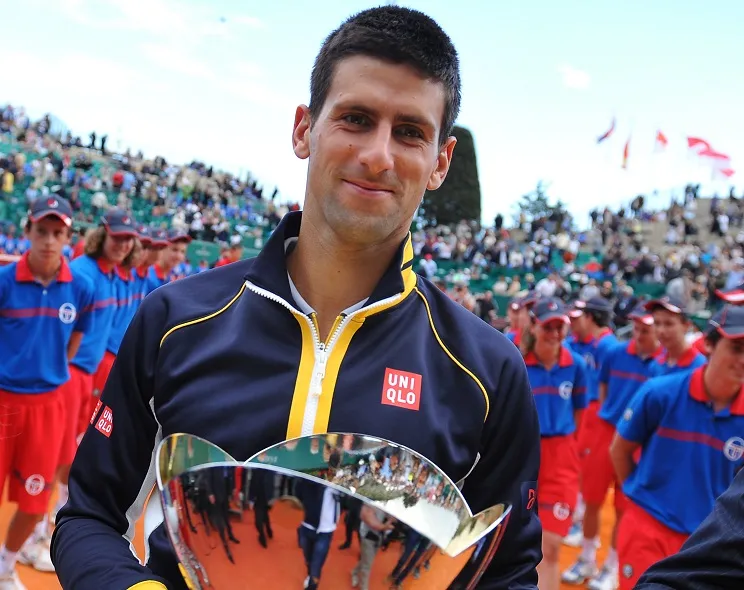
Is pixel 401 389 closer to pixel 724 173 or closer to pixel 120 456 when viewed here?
pixel 120 456

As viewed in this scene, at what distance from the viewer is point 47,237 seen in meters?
4.54

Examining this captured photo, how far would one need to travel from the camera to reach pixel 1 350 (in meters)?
4.54

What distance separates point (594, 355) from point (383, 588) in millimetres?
6902

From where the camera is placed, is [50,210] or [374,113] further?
[50,210]

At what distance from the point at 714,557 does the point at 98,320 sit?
505 centimetres

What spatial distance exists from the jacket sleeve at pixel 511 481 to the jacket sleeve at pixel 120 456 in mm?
662

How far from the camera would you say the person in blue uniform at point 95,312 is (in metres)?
5.37

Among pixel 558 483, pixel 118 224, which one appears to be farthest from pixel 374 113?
pixel 118 224

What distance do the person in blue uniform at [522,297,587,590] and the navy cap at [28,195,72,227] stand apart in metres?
3.27

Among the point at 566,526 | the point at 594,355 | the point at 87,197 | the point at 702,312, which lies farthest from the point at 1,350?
the point at 87,197

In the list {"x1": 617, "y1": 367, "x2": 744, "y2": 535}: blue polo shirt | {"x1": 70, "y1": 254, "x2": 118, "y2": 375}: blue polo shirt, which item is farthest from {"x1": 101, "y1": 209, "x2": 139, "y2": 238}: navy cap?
{"x1": 617, "y1": 367, "x2": 744, "y2": 535}: blue polo shirt

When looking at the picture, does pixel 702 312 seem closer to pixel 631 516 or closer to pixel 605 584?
pixel 605 584

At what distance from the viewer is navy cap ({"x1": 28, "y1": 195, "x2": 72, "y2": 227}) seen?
4.52 m

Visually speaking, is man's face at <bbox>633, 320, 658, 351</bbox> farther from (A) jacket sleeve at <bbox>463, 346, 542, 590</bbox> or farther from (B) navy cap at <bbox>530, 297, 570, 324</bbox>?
(A) jacket sleeve at <bbox>463, 346, 542, 590</bbox>
